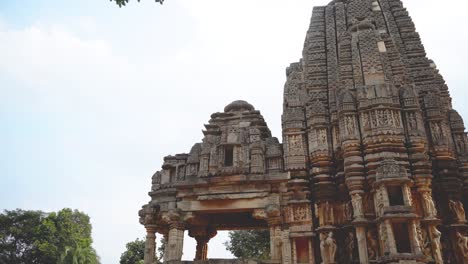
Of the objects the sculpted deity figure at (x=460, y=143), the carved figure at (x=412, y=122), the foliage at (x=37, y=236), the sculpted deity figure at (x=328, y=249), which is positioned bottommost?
the sculpted deity figure at (x=328, y=249)

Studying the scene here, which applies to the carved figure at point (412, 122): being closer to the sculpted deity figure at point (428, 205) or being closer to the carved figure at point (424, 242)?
the sculpted deity figure at point (428, 205)

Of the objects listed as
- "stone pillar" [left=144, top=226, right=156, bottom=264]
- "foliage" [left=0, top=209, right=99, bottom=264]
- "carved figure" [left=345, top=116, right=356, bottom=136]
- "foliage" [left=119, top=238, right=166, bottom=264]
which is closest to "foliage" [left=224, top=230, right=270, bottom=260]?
"foliage" [left=119, top=238, right=166, bottom=264]

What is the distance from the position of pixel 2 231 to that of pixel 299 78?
34368 millimetres

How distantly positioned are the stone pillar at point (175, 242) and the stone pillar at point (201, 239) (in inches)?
80.1

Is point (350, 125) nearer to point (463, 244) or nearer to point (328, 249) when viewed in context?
point (328, 249)

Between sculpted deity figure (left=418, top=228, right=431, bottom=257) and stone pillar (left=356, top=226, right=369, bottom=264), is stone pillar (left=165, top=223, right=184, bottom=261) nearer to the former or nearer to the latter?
stone pillar (left=356, top=226, right=369, bottom=264)

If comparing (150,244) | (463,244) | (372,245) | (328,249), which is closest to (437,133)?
(463,244)

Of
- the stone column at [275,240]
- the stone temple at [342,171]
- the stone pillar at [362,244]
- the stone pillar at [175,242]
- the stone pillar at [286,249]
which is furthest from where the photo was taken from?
the stone pillar at [175,242]

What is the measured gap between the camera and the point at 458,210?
9.67m

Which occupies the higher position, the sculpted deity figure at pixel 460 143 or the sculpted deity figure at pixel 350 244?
the sculpted deity figure at pixel 460 143

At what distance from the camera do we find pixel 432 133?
414 inches

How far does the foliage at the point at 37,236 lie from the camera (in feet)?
111

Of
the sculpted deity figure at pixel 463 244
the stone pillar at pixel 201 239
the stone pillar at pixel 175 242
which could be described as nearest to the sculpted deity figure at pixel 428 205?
the sculpted deity figure at pixel 463 244

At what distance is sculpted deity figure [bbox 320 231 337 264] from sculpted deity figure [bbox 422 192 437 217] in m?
2.35
